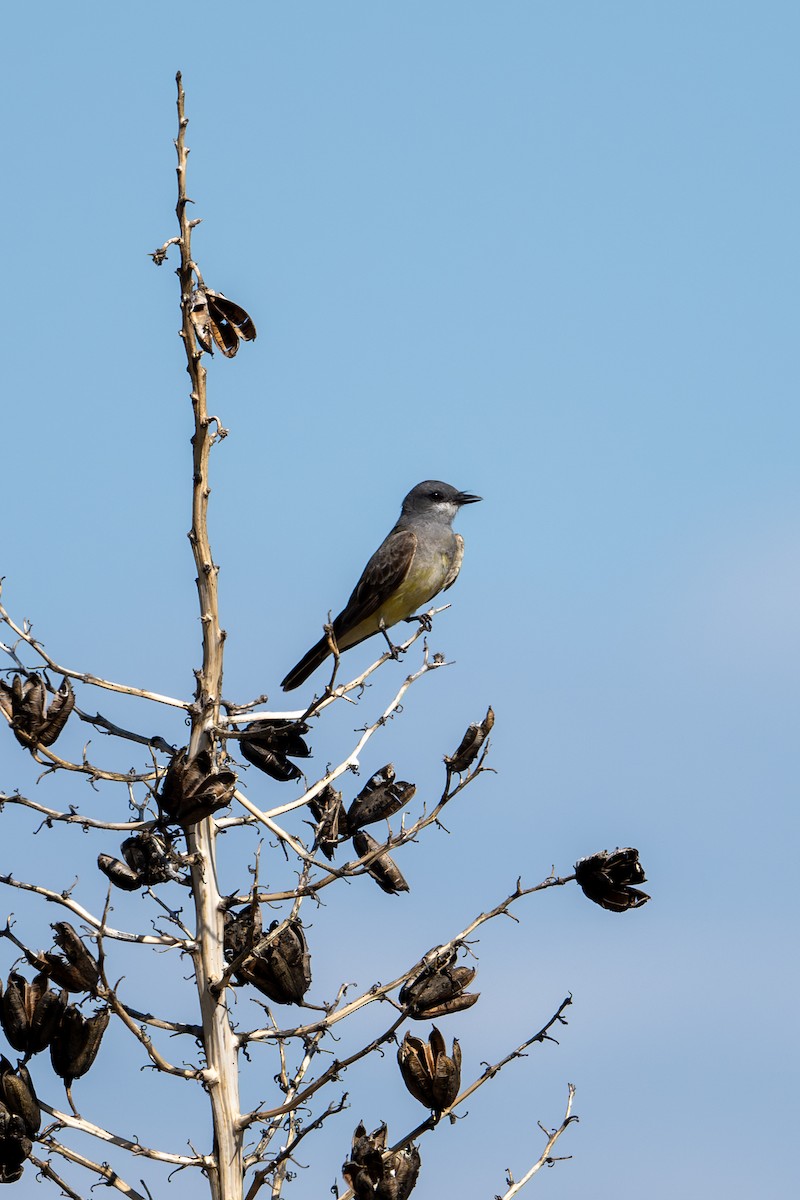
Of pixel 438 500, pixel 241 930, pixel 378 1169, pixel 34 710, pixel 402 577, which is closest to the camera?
pixel 378 1169

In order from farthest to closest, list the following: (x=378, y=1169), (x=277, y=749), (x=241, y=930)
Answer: (x=277, y=749)
(x=241, y=930)
(x=378, y=1169)

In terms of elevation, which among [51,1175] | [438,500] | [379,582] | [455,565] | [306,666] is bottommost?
[51,1175]

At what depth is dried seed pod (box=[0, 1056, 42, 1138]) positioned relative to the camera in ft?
21.2

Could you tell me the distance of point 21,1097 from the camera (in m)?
6.48

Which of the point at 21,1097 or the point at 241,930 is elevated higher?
the point at 241,930

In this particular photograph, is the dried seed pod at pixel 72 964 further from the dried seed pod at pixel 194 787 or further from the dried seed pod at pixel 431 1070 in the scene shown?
the dried seed pod at pixel 431 1070

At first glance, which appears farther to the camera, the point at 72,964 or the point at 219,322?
the point at 219,322

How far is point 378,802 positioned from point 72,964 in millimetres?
1676

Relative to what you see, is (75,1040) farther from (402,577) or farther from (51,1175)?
(402,577)

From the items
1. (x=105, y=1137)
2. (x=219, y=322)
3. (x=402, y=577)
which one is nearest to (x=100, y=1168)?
(x=105, y=1137)

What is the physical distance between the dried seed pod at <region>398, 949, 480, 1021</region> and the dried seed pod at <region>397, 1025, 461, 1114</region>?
119mm

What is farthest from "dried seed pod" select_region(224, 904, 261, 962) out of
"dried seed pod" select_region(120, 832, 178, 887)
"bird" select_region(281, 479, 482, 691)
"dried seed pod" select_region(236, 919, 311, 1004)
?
"bird" select_region(281, 479, 482, 691)

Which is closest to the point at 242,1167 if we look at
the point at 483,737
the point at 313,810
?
the point at 313,810

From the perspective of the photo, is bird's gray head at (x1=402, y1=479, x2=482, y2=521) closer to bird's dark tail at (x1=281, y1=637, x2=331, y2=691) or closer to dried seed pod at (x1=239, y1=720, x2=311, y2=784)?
bird's dark tail at (x1=281, y1=637, x2=331, y2=691)
